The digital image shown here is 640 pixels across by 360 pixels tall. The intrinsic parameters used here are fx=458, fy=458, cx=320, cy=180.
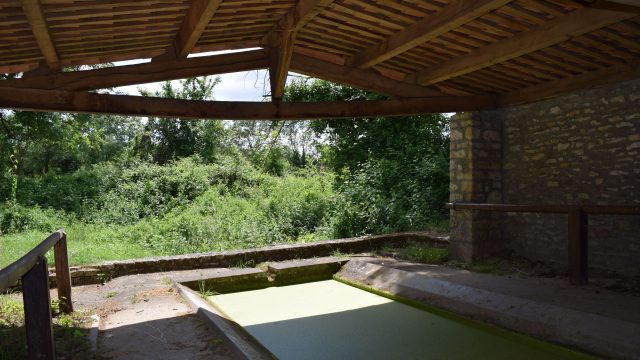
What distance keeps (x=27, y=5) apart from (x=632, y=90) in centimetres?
572

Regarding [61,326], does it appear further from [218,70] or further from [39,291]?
[218,70]

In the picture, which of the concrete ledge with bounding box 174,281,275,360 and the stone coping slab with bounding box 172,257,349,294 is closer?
the concrete ledge with bounding box 174,281,275,360

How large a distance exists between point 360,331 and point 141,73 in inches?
134

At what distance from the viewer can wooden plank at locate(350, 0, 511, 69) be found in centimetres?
369

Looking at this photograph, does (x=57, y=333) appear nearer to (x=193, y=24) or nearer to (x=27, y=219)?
(x=193, y=24)

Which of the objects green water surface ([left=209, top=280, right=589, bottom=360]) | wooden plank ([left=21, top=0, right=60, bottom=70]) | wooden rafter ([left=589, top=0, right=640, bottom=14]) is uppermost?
wooden plank ([left=21, top=0, right=60, bottom=70])

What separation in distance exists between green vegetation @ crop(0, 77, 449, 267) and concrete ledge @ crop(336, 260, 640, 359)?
386 cm

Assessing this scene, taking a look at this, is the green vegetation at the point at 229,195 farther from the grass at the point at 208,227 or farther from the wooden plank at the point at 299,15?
the wooden plank at the point at 299,15

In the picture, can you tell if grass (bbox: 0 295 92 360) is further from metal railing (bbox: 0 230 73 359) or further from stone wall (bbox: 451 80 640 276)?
stone wall (bbox: 451 80 640 276)

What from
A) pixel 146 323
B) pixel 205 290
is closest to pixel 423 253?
pixel 205 290

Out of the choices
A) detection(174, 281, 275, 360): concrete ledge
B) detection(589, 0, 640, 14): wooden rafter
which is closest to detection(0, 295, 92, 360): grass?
detection(174, 281, 275, 360): concrete ledge

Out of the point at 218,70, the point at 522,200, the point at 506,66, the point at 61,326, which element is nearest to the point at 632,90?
the point at 506,66

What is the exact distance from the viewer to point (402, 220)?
9.44 m

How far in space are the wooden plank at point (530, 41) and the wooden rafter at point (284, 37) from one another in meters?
1.88
